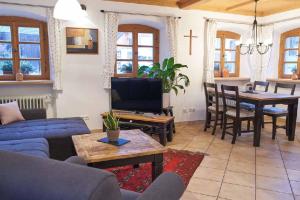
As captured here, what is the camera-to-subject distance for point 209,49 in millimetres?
5320

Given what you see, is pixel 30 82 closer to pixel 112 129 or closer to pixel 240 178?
pixel 112 129

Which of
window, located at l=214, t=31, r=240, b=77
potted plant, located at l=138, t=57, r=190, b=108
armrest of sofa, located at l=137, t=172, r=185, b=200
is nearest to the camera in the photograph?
armrest of sofa, located at l=137, t=172, r=185, b=200

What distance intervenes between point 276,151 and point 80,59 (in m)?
3.45

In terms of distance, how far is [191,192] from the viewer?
253cm

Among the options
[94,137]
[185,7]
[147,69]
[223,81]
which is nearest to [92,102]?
[147,69]

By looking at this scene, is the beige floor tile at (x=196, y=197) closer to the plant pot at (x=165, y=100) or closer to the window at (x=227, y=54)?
the plant pot at (x=165, y=100)

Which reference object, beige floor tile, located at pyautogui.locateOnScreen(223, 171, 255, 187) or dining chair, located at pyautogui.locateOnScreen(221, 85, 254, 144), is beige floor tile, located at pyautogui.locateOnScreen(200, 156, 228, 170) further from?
dining chair, located at pyautogui.locateOnScreen(221, 85, 254, 144)

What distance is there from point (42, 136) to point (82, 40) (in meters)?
2.14

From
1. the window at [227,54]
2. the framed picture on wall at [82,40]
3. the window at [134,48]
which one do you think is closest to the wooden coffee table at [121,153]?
the framed picture on wall at [82,40]

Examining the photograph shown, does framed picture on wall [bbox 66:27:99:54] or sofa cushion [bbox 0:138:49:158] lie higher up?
framed picture on wall [bbox 66:27:99:54]

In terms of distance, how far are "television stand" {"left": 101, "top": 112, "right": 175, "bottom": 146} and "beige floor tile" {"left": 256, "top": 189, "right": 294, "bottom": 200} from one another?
5.28 feet

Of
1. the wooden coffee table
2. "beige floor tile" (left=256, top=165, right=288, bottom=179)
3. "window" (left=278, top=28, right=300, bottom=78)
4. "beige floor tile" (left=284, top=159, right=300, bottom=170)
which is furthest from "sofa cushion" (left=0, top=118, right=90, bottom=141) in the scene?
"window" (left=278, top=28, right=300, bottom=78)

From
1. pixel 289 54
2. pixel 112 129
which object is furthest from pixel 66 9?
pixel 289 54

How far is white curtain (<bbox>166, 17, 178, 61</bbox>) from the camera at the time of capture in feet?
16.2
